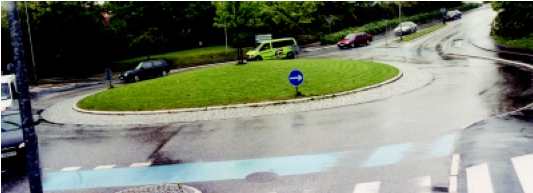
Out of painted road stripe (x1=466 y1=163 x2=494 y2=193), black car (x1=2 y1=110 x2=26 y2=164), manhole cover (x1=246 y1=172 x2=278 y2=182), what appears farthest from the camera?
black car (x1=2 y1=110 x2=26 y2=164)

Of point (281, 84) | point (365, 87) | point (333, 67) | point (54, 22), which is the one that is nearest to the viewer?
point (365, 87)

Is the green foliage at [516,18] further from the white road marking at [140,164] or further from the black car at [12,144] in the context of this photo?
the black car at [12,144]

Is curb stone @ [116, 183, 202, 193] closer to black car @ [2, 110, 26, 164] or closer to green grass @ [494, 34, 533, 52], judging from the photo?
black car @ [2, 110, 26, 164]

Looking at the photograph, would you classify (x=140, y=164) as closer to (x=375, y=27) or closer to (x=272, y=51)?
(x=272, y=51)

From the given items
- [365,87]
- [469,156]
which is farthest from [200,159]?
[365,87]

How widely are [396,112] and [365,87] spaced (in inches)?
182

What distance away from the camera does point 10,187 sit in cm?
1171

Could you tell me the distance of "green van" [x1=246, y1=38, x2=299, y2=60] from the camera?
37.5 meters

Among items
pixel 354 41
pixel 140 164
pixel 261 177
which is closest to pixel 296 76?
pixel 140 164

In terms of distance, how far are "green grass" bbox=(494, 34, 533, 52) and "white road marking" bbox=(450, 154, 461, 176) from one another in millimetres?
25277

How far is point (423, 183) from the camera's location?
980 cm

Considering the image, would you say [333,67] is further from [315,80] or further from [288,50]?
[288,50]

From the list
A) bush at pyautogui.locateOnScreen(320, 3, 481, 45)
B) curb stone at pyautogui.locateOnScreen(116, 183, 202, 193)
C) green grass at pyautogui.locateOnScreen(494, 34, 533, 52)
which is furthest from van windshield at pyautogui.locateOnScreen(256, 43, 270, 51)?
curb stone at pyautogui.locateOnScreen(116, 183, 202, 193)

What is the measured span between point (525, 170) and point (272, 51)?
1110 inches
